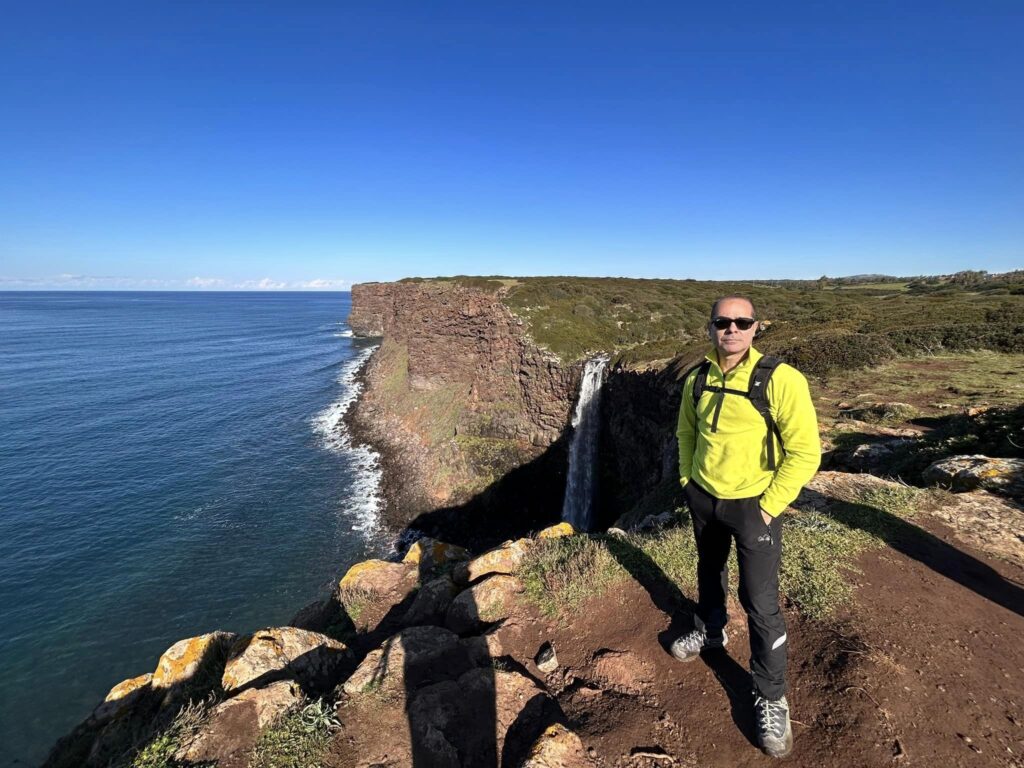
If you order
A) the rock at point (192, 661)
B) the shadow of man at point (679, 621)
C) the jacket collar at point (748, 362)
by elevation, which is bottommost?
the rock at point (192, 661)

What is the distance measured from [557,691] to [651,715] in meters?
1.09

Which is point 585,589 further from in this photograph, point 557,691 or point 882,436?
point 882,436

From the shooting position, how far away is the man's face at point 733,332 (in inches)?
154

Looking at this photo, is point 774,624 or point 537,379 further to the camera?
point 537,379

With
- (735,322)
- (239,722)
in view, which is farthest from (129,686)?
(735,322)

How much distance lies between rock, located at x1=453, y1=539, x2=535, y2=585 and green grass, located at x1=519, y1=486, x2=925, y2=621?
403mm

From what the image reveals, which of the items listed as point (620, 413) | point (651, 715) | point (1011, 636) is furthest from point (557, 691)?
point (620, 413)

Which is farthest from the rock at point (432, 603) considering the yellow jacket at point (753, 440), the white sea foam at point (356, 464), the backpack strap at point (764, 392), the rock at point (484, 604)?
the white sea foam at point (356, 464)

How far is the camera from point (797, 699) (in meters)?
4.44

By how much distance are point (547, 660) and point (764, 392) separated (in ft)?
13.6

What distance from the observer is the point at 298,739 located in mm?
4527

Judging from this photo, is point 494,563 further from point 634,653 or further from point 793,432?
point 793,432

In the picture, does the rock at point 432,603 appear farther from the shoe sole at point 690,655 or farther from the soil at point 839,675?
the shoe sole at point 690,655

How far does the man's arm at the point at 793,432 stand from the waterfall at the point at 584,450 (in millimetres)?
26906
